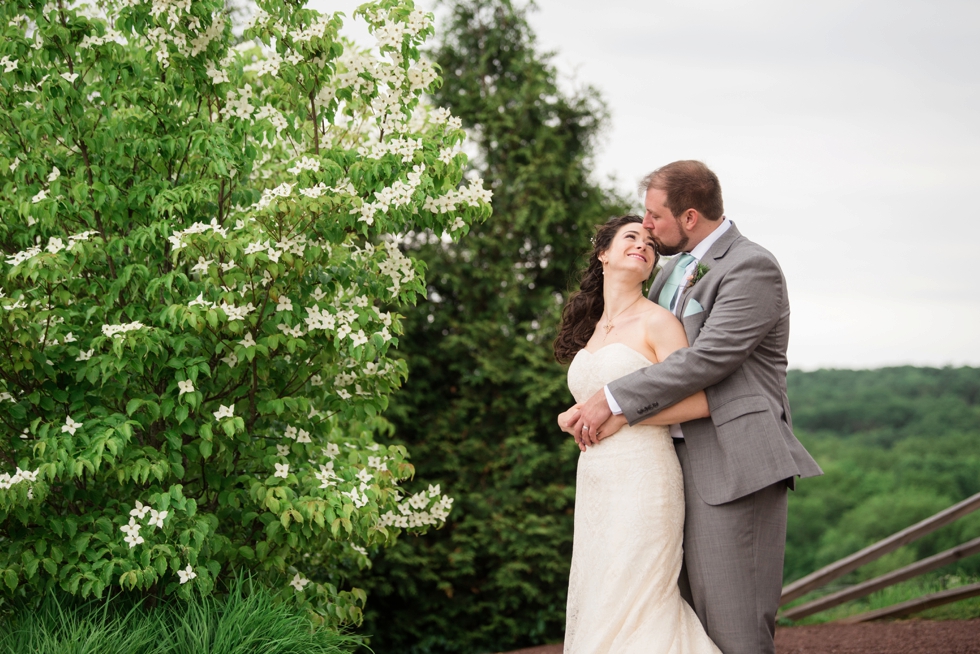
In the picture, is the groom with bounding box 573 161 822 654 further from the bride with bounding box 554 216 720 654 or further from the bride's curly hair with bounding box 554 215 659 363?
the bride's curly hair with bounding box 554 215 659 363

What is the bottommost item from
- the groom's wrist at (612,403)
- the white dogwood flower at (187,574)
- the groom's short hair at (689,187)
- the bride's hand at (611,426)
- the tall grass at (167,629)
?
the tall grass at (167,629)

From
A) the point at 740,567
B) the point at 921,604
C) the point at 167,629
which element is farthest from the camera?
the point at 921,604

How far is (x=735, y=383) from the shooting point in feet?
9.22

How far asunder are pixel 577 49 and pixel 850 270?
4.58m

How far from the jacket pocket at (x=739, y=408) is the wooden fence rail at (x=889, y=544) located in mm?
4260

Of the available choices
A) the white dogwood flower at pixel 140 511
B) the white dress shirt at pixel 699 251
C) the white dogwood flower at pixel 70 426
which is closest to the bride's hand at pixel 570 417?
the white dress shirt at pixel 699 251

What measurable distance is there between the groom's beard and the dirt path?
3.32 m

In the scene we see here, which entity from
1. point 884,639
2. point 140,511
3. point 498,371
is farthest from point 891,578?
point 140,511

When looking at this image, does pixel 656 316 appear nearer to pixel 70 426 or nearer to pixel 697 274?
pixel 697 274

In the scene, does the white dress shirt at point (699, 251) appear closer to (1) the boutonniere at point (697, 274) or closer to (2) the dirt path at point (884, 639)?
(1) the boutonniere at point (697, 274)

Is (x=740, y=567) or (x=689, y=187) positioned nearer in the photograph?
(x=740, y=567)

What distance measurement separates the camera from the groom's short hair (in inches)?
120

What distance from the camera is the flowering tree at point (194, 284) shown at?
11.4 ft

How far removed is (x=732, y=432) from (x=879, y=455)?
44.8ft
